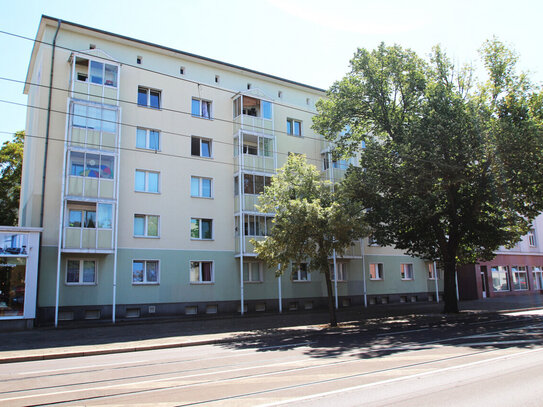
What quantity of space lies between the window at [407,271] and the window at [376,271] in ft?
8.06

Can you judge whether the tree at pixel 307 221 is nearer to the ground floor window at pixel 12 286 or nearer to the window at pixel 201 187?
the window at pixel 201 187

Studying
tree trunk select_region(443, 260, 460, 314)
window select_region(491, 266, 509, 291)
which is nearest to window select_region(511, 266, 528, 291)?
window select_region(491, 266, 509, 291)

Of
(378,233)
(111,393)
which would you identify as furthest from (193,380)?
(378,233)

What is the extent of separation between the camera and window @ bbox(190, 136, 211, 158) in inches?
1046

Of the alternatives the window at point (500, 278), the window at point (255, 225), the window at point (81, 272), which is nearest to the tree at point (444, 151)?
the window at point (255, 225)

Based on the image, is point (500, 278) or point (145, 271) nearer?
point (145, 271)

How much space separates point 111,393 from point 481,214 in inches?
806

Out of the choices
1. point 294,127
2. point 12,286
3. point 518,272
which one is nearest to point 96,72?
point 12,286

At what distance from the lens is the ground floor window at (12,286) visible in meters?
18.8

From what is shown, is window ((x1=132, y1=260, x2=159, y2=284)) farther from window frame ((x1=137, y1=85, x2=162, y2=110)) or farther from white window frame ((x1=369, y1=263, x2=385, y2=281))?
white window frame ((x1=369, y1=263, x2=385, y2=281))

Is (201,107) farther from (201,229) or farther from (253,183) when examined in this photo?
(201,229)

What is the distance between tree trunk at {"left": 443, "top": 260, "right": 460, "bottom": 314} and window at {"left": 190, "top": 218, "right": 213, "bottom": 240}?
13.4 m

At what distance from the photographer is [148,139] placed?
982 inches

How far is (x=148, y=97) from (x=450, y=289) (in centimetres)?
1985
